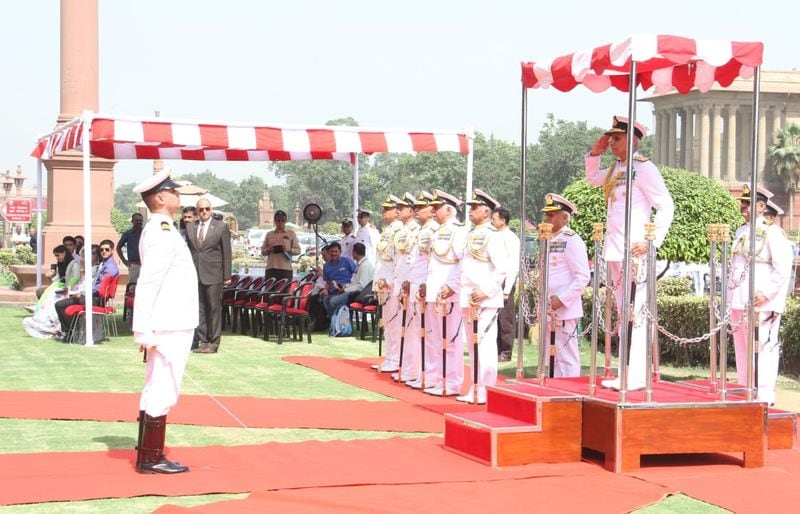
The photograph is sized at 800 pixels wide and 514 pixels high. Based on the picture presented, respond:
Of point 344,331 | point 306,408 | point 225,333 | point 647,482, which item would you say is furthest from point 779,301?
point 225,333

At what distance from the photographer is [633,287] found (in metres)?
8.58

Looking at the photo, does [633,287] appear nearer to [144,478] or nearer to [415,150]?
[144,478]

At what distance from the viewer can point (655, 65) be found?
8.80 metres

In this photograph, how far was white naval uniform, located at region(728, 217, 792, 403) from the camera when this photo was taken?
32.8 feet

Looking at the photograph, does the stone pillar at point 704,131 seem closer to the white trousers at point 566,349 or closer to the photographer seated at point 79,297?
the photographer seated at point 79,297

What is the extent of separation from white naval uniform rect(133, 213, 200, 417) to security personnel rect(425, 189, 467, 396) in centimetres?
421

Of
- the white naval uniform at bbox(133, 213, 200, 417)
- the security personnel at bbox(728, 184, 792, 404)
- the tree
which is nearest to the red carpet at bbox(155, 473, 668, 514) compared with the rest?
the white naval uniform at bbox(133, 213, 200, 417)

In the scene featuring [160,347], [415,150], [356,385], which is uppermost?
[415,150]

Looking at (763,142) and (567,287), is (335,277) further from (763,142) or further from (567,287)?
(763,142)

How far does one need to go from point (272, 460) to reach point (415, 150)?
8.54 meters

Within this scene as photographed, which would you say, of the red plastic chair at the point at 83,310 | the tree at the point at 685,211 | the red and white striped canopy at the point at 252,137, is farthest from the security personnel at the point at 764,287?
the tree at the point at 685,211

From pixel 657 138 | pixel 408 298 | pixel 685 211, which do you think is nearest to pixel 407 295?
pixel 408 298

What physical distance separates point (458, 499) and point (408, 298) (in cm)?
575

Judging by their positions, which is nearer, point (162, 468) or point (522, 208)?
point (162, 468)
